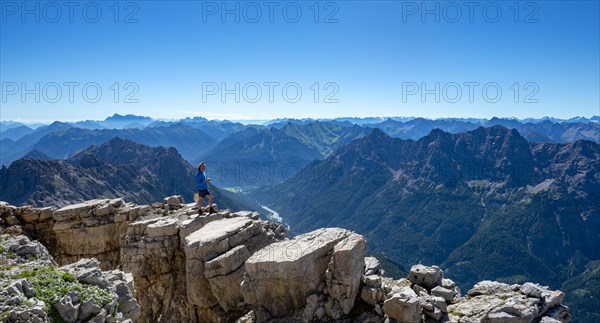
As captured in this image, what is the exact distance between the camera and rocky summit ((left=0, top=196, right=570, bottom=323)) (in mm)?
19625

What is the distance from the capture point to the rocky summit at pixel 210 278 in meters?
19.6

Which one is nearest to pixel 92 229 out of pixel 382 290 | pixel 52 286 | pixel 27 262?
pixel 27 262

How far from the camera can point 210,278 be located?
1175 inches

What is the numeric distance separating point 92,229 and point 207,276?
16.4 m

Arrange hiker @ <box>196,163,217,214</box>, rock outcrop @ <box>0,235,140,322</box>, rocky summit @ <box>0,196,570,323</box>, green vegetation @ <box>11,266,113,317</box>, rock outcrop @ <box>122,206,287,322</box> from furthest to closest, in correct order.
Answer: hiker @ <box>196,163,217,214</box> < rock outcrop @ <box>122,206,287,322</box> < rocky summit @ <box>0,196,570,323</box> < green vegetation @ <box>11,266,113,317</box> < rock outcrop @ <box>0,235,140,322</box>

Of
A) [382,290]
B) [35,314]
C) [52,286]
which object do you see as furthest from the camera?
[382,290]

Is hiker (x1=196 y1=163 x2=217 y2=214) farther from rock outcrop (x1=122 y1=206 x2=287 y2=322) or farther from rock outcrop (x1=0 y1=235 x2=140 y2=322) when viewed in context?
rock outcrop (x1=0 y1=235 x2=140 y2=322)

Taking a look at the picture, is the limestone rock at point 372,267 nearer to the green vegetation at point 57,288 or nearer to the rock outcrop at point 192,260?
the rock outcrop at point 192,260

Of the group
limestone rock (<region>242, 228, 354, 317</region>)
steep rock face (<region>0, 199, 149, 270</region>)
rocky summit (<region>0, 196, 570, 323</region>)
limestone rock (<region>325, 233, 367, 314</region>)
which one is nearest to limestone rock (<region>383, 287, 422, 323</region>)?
rocky summit (<region>0, 196, 570, 323</region>)

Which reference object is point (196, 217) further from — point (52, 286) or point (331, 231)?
point (52, 286)

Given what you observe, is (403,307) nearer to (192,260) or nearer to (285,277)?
(285,277)

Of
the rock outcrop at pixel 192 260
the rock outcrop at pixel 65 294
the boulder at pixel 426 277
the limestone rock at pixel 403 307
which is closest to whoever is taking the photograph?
the rock outcrop at pixel 65 294

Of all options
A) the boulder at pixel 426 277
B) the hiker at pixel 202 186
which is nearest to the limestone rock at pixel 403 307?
the boulder at pixel 426 277

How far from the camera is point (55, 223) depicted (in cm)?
3838
